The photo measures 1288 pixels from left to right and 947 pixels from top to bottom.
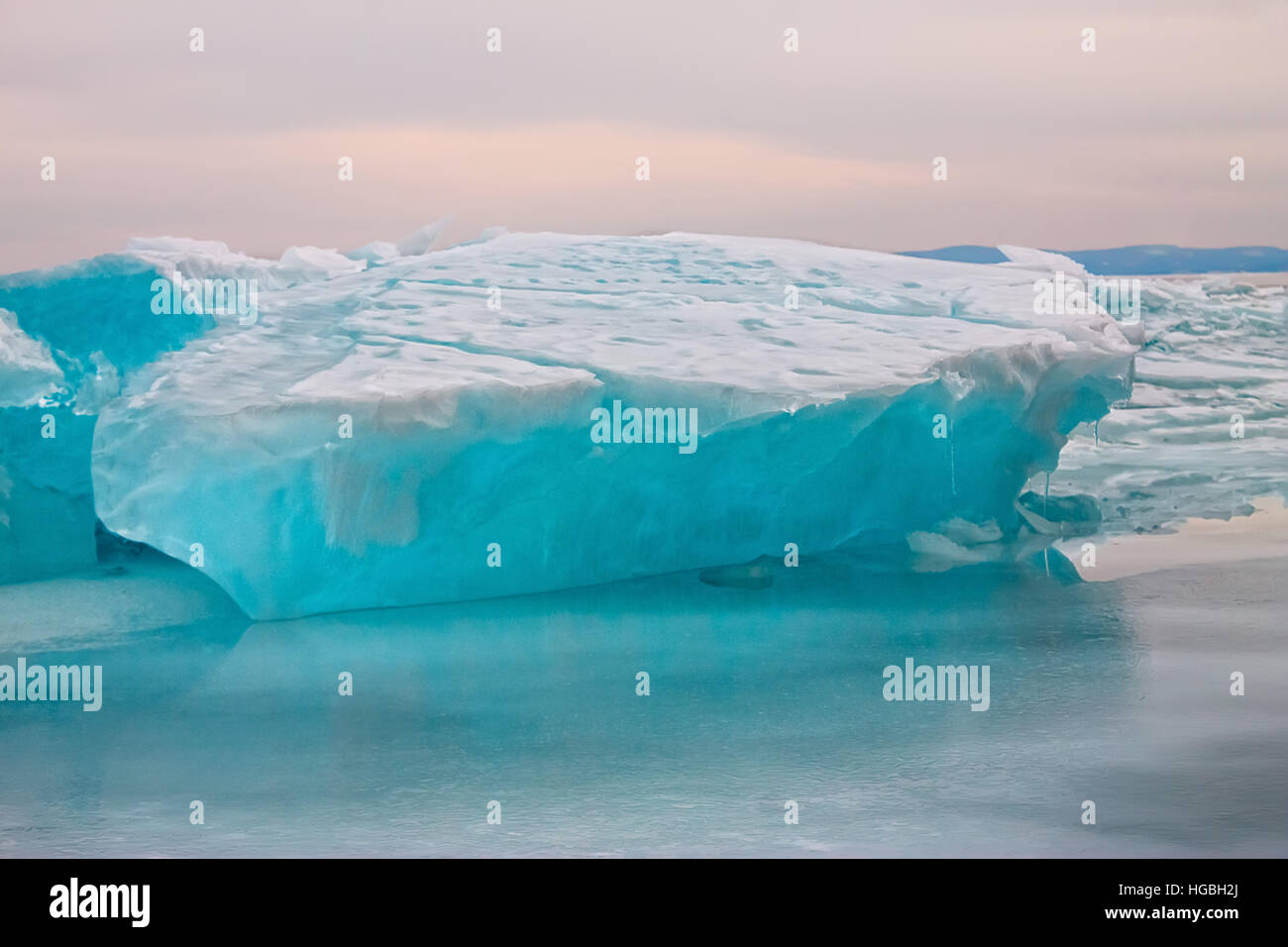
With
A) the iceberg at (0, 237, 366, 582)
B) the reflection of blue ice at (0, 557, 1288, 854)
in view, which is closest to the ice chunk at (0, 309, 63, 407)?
the iceberg at (0, 237, 366, 582)

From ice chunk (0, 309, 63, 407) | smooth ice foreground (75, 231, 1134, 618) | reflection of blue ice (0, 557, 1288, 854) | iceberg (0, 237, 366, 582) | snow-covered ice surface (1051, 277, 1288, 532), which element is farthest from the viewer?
snow-covered ice surface (1051, 277, 1288, 532)

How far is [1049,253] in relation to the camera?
30.5ft

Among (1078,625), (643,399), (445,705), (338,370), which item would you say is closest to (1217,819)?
(1078,625)

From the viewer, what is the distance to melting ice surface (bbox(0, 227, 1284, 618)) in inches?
227

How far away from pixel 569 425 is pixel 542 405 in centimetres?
19

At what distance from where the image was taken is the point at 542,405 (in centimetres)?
586

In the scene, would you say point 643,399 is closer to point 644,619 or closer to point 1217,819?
point 644,619

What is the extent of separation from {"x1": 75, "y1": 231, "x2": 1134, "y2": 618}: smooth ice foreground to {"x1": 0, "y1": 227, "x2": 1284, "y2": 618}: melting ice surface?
0.01 metres

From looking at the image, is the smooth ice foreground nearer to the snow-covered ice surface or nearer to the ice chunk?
the ice chunk

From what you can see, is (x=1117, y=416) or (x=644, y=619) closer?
(x=644, y=619)

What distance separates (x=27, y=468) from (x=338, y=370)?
7.90 ft

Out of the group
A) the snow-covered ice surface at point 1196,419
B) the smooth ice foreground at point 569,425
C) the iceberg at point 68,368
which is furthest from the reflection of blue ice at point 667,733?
the snow-covered ice surface at point 1196,419

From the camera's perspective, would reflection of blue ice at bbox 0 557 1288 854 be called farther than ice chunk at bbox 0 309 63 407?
No

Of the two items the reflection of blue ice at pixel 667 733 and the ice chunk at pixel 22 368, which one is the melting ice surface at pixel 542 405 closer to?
the ice chunk at pixel 22 368
